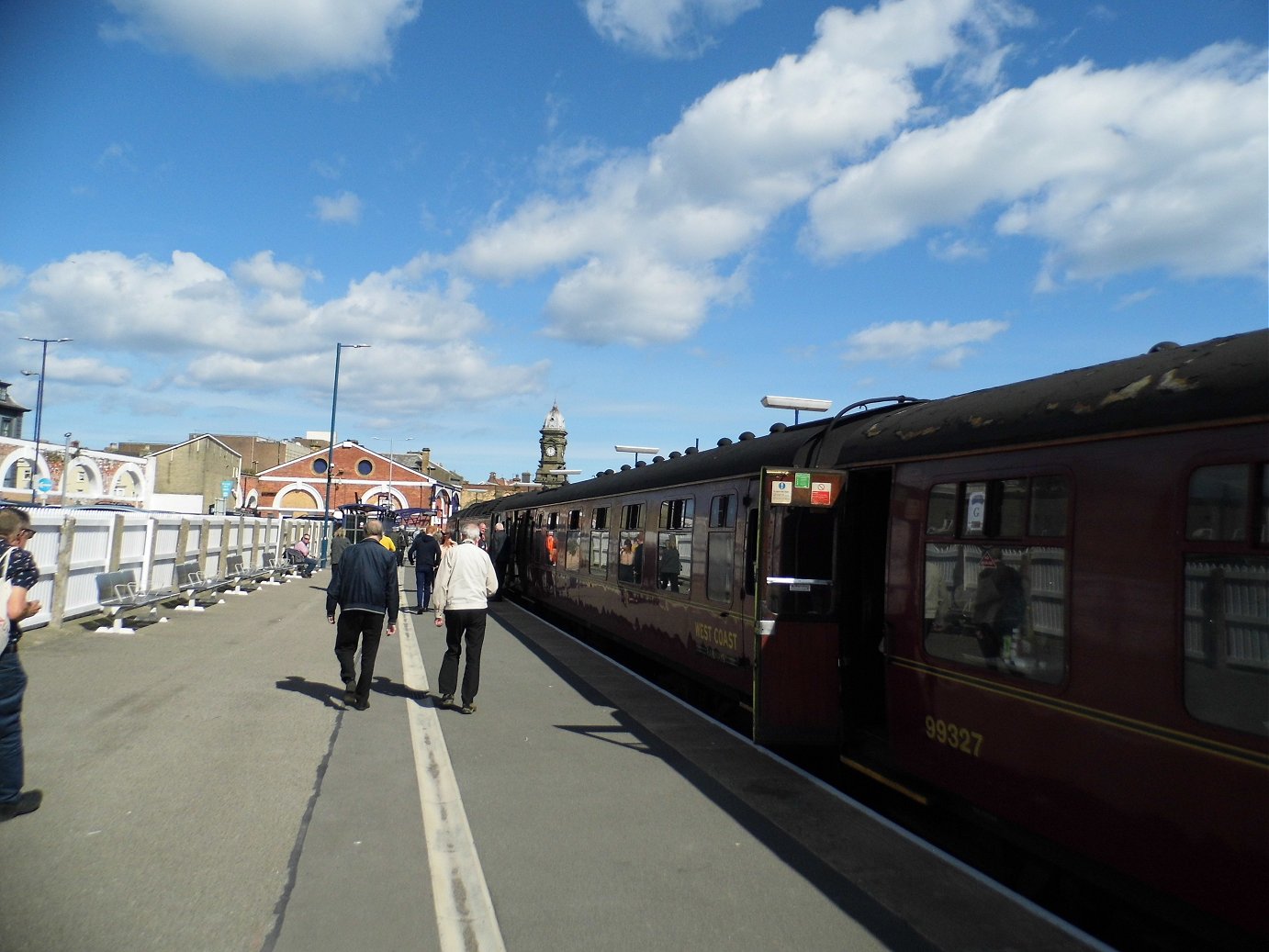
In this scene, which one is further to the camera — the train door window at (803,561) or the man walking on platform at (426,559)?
the man walking on platform at (426,559)

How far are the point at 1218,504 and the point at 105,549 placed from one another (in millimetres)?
15356

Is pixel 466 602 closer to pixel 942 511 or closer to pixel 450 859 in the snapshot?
pixel 450 859

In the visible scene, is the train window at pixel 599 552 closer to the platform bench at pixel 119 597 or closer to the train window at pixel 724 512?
the train window at pixel 724 512

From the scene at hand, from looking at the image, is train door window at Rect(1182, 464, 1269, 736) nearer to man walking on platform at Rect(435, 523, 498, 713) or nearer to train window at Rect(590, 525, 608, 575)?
man walking on platform at Rect(435, 523, 498, 713)

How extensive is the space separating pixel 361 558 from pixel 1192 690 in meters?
7.46

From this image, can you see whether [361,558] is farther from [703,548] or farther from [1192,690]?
[1192,690]

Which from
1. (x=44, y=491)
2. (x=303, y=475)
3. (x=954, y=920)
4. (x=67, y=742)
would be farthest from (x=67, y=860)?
(x=303, y=475)

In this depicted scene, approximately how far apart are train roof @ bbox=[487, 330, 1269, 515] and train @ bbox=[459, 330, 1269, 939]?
15 mm

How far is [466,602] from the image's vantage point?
9422 mm

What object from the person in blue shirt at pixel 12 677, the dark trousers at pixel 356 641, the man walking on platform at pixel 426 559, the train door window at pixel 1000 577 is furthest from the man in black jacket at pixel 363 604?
the man walking on platform at pixel 426 559

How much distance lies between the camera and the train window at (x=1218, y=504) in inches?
158

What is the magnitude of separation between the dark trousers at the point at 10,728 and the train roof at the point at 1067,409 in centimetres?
554

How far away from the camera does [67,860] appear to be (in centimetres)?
503

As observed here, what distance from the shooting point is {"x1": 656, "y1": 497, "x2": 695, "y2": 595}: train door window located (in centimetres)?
1102
